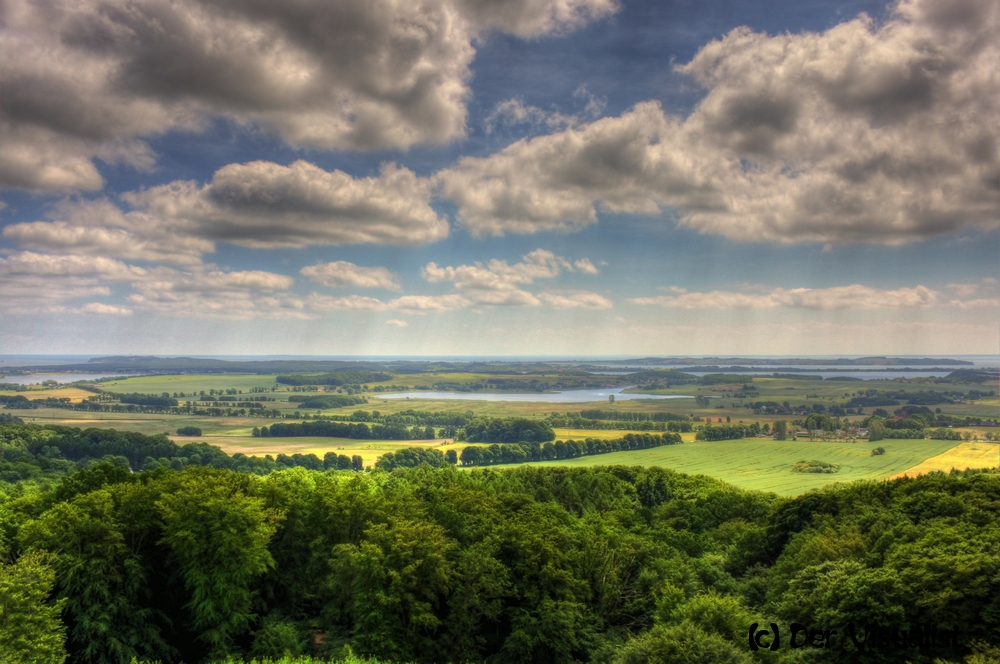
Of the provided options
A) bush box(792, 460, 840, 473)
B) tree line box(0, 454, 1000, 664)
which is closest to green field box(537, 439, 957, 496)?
bush box(792, 460, 840, 473)

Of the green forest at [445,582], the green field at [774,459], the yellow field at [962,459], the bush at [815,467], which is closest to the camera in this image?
the green forest at [445,582]

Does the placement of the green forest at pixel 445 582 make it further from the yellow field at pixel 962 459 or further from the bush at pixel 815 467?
the yellow field at pixel 962 459

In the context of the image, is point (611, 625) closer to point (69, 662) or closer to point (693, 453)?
point (69, 662)

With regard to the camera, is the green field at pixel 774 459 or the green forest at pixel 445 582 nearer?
the green forest at pixel 445 582

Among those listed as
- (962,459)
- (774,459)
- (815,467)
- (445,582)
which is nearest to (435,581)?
(445,582)

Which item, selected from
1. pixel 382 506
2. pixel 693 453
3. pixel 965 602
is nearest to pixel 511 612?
pixel 382 506

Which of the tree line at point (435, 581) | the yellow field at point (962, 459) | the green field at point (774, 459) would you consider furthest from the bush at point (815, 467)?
the tree line at point (435, 581)
